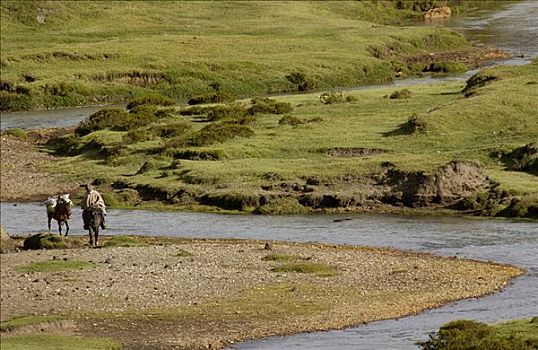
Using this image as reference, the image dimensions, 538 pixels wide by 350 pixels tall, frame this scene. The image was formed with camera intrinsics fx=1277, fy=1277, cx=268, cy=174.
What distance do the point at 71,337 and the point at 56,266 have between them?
316 inches

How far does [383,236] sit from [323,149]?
1465cm

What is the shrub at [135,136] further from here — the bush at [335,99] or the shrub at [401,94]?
the shrub at [401,94]

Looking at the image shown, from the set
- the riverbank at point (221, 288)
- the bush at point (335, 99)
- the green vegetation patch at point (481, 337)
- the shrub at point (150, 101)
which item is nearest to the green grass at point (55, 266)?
the riverbank at point (221, 288)

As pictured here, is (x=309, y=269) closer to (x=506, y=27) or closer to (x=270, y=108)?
(x=270, y=108)

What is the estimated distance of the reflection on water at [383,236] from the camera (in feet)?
106

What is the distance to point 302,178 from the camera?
55750 mm

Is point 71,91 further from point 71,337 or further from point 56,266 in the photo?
point 71,337

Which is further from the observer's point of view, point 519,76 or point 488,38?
point 488,38

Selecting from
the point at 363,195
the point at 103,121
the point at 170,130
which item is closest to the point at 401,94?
the point at 170,130

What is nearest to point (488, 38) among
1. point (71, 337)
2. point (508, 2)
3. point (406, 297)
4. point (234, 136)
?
point (508, 2)

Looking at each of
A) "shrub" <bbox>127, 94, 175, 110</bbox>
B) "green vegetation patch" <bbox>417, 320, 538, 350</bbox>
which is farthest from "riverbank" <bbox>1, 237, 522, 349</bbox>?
"shrub" <bbox>127, 94, 175, 110</bbox>

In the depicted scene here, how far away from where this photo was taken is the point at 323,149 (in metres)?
61.5

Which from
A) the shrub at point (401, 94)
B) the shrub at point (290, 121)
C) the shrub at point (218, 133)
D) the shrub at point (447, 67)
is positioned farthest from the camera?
the shrub at point (447, 67)

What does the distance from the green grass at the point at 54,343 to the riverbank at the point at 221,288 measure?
60 centimetres
